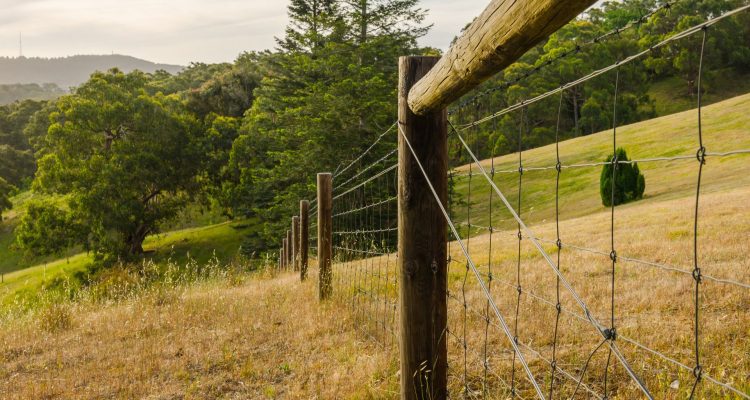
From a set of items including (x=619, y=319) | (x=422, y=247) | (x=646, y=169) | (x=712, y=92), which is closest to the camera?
(x=422, y=247)

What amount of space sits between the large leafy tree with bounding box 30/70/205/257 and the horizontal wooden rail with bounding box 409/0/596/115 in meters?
31.5

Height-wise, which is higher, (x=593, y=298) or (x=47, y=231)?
(x=593, y=298)

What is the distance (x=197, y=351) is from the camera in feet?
17.5

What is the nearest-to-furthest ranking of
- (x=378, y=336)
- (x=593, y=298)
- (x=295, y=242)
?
(x=378, y=336) < (x=593, y=298) < (x=295, y=242)

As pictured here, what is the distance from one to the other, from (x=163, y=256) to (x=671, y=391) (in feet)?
112

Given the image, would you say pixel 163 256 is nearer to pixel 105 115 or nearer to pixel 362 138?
pixel 105 115

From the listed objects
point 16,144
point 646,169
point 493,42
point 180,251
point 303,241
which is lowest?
point 180,251

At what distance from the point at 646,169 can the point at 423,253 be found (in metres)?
27.4

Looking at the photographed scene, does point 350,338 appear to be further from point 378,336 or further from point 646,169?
point 646,169

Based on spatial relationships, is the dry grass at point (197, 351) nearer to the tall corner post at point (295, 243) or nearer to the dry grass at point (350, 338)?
the dry grass at point (350, 338)

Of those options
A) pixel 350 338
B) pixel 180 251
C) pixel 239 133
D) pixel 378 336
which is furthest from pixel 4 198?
pixel 378 336

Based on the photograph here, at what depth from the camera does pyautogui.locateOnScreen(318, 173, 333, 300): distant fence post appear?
22.3 feet

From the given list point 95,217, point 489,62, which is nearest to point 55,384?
point 489,62

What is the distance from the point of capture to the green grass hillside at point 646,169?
22.2 metres
